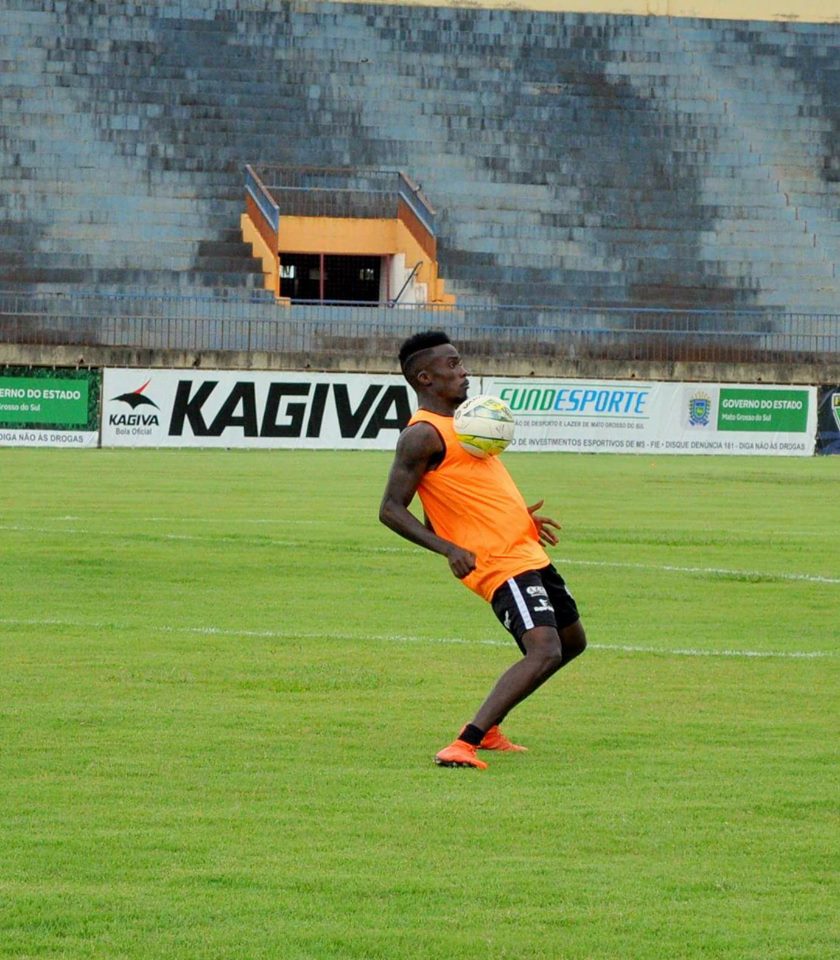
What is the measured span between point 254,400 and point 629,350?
9.42 meters

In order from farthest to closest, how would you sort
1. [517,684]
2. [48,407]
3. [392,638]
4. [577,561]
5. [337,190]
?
[337,190], [48,407], [577,561], [392,638], [517,684]

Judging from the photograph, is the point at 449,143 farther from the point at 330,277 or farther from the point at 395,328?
the point at 395,328

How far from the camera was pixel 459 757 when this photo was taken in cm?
777

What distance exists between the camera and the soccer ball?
7.89 m

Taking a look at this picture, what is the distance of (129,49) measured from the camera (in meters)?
46.8

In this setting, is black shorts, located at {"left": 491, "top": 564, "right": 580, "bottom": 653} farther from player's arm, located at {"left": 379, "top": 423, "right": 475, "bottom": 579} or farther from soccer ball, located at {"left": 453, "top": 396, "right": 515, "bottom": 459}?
soccer ball, located at {"left": 453, "top": 396, "right": 515, "bottom": 459}

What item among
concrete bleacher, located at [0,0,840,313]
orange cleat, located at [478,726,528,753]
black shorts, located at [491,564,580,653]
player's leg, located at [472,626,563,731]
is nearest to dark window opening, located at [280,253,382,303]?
concrete bleacher, located at [0,0,840,313]

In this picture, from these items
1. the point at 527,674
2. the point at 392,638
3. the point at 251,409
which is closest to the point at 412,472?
the point at 527,674

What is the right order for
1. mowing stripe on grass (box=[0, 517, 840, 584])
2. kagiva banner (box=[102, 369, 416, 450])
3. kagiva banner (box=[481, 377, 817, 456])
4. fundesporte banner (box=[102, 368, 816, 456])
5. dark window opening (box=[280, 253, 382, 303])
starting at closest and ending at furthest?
mowing stripe on grass (box=[0, 517, 840, 584]) < kagiva banner (box=[102, 369, 416, 450]) < fundesporte banner (box=[102, 368, 816, 456]) < kagiva banner (box=[481, 377, 817, 456]) < dark window opening (box=[280, 253, 382, 303])

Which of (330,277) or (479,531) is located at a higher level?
(479,531)

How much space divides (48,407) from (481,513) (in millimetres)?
28380

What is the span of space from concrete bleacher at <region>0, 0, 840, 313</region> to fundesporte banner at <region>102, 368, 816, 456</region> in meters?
6.37

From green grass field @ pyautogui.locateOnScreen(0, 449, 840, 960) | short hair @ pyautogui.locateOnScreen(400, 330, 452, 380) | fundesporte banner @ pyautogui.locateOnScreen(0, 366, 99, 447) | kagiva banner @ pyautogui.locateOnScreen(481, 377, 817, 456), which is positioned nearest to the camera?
green grass field @ pyautogui.locateOnScreen(0, 449, 840, 960)

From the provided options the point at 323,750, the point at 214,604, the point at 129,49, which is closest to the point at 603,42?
the point at 129,49
